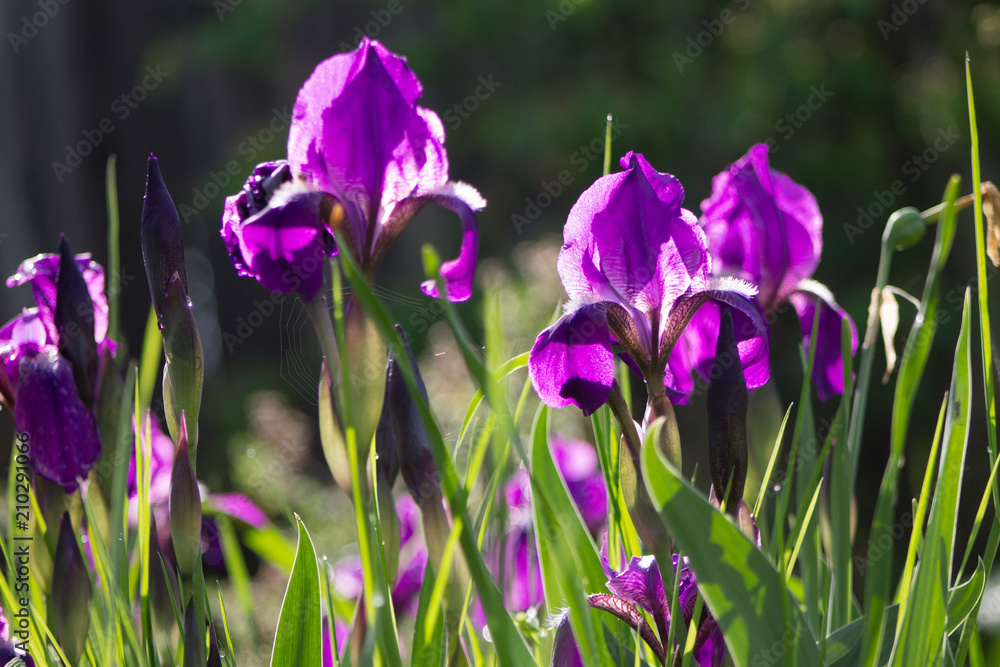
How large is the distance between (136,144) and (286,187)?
4.15 metres

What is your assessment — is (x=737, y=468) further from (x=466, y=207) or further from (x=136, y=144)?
(x=136, y=144)

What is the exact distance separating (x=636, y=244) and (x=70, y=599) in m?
0.33

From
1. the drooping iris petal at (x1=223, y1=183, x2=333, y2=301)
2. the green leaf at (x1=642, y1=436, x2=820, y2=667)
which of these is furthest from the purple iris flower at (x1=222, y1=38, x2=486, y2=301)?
the green leaf at (x1=642, y1=436, x2=820, y2=667)

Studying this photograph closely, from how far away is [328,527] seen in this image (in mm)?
1749

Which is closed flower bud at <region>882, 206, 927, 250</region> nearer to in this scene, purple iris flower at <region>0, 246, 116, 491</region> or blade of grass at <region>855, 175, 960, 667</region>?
blade of grass at <region>855, 175, 960, 667</region>

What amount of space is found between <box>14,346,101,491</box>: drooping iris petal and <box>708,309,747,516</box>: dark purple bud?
0.95ft

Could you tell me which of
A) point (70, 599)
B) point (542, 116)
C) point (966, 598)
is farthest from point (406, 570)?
point (542, 116)

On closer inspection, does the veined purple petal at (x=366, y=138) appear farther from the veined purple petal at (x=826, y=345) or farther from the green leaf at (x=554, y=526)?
the veined purple petal at (x=826, y=345)

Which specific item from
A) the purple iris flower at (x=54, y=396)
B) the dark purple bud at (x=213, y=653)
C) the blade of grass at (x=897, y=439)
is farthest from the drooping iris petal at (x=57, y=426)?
the blade of grass at (x=897, y=439)

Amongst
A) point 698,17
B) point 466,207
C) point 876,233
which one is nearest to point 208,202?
point 698,17

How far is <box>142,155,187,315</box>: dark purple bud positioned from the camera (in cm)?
40

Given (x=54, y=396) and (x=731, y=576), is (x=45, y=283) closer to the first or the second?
(x=54, y=396)

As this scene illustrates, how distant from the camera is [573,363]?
0.38 metres

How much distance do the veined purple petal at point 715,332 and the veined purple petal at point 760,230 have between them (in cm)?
12
